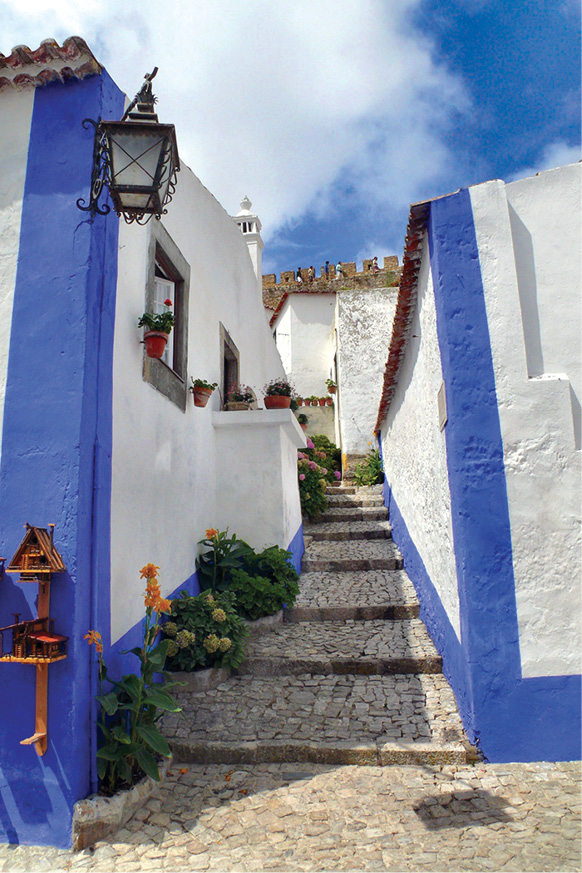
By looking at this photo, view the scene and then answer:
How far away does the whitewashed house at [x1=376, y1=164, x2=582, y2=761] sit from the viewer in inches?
143

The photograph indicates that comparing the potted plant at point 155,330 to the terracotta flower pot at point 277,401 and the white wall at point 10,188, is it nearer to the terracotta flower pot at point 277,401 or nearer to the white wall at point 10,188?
the white wall at point 10,188

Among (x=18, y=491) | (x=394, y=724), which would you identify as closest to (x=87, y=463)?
(x=18, y=491)

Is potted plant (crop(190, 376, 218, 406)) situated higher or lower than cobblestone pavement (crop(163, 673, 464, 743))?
higher

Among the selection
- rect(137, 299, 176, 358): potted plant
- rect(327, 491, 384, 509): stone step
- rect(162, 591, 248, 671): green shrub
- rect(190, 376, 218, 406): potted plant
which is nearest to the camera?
rect(137, 299, 176, 358): potted plant

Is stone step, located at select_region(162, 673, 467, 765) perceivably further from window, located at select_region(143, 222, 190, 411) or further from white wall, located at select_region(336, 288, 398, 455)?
white wall, located at select_region(336, 288, 398, 455)

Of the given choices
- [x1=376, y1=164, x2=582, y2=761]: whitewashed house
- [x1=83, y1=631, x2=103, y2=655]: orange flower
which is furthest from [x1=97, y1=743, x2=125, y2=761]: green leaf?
[x1=376, y1=164, x2=582, y2=761]: whitewashed house

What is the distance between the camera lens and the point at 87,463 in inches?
135

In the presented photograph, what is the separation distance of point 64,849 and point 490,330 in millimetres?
4120

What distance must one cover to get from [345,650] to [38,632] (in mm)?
3034

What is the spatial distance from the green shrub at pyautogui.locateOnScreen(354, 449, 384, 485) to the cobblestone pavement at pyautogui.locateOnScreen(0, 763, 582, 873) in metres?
8.94

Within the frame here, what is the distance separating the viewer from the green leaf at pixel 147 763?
329 centimetres

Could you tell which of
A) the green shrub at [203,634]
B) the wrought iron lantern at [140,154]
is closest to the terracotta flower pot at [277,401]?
the green shrub at [203,634]

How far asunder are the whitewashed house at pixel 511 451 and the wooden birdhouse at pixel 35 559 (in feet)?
8.62

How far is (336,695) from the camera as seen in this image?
180 inches
